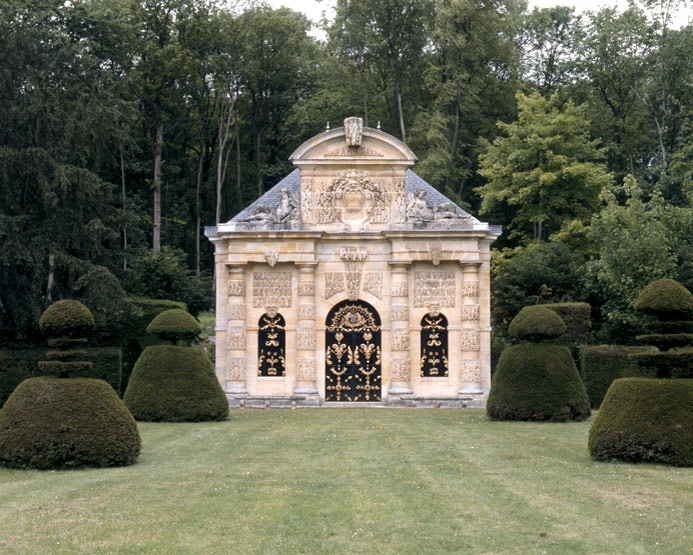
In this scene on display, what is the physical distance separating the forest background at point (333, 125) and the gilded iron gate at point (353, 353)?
763cm

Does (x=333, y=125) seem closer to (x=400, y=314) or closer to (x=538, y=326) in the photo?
(x=400, y=314)

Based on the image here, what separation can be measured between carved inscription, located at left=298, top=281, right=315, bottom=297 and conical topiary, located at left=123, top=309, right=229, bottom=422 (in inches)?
231

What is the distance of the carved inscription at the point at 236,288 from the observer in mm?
30484

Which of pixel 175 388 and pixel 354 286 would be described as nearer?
pixel 175 388

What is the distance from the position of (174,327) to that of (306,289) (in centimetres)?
595

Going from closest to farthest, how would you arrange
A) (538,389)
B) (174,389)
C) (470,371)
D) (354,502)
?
(354,502)
(538,389)
(174,389)
(470,371)

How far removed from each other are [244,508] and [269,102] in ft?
141

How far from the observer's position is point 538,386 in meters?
24.1

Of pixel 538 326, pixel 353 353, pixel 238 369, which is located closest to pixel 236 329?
pixel 238 369

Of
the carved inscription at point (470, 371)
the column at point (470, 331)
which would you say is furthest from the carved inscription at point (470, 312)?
the carved inscription at point (470, 371)

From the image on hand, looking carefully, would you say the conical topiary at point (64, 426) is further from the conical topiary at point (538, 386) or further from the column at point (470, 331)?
the column at point (470, 331)

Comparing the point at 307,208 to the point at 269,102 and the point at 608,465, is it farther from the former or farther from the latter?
the point at 269,102

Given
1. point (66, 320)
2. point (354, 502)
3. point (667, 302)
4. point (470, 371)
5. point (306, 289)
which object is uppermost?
point (306, 289)

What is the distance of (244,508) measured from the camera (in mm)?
12273
